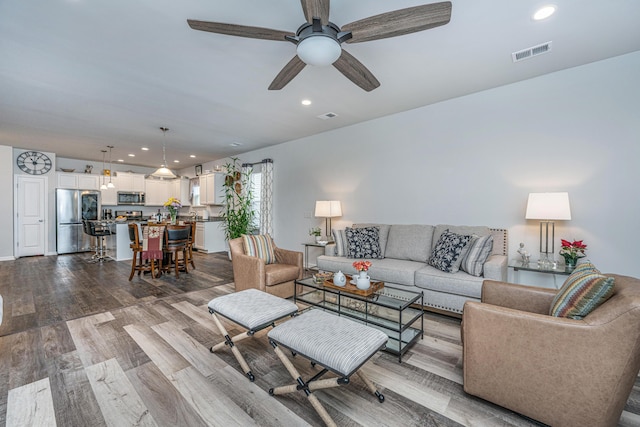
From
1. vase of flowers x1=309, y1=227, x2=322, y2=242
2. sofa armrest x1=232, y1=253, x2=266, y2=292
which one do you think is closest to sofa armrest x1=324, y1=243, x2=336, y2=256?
vase of flowers x1=309, y1=227, x2=322, y2=242

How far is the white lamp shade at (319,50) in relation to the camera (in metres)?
1.74

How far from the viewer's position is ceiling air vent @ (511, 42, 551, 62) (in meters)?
2.46

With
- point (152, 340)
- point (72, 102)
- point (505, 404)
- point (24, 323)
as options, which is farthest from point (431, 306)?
point (72, 102)

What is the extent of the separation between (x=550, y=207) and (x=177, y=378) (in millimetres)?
3780

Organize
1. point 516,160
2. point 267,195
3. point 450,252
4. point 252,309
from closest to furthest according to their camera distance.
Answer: point 252,309 < point 450,252 < point 516,160 < point 267,195

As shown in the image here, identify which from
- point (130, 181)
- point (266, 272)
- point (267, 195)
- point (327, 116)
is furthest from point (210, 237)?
point (327, 116)

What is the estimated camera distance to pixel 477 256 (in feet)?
9.72

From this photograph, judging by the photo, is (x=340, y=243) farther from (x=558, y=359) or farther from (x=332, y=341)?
(x=558, y=359)

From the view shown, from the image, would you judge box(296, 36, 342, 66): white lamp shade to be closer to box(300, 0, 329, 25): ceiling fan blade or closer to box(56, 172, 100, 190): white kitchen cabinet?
box(300, 0, 329, 25): ceiling fan blade

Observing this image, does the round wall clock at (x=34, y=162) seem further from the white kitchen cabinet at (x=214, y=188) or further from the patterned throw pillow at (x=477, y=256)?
the patterned throw pillow at (x=477, y=256)

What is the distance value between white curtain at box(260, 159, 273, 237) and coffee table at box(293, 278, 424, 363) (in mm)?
3451

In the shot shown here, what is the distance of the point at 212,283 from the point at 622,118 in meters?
5.60

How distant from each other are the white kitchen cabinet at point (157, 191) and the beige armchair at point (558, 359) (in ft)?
32.9

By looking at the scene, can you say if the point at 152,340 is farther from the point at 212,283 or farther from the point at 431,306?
the point at 431,306
